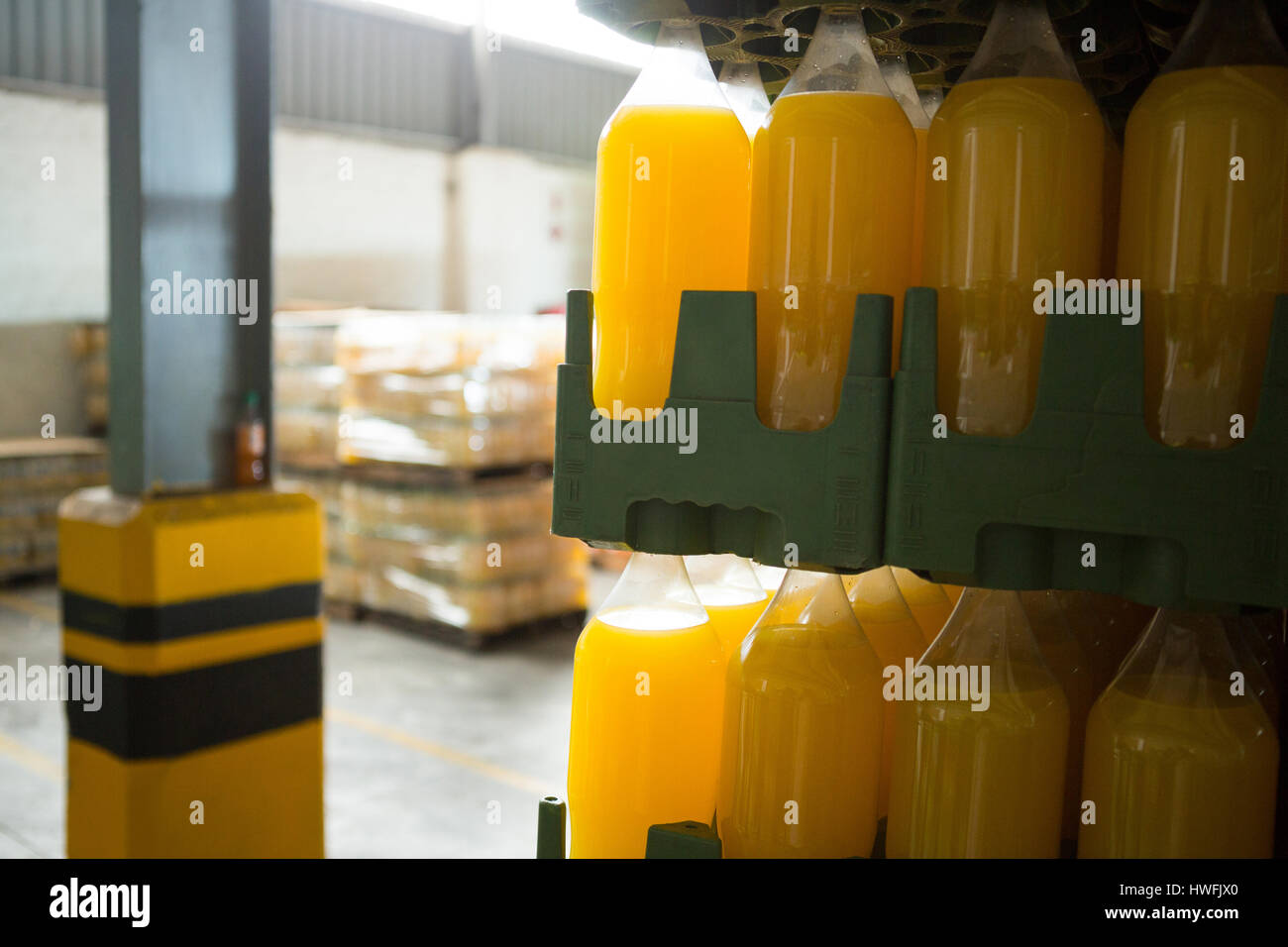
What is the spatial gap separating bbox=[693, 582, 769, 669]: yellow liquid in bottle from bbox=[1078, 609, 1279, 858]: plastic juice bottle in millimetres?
632

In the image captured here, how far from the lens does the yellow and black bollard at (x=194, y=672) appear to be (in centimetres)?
378

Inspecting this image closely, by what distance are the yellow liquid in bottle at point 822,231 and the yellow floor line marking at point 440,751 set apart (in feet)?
16.3

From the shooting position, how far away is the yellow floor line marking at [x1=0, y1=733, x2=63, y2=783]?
6.29 metres

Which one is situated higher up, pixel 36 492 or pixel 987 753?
pixel 987 753

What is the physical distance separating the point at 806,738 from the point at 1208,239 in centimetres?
84

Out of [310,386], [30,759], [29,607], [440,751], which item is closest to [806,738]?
[440,751]

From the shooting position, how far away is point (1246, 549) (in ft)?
4.15

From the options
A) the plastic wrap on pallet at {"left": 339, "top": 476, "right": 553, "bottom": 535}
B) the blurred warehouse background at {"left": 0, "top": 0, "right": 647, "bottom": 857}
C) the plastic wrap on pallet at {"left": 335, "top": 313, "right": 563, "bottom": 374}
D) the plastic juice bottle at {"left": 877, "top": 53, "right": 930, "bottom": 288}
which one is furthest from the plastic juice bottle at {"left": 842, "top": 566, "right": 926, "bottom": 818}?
the plastic wrap on pallet at {"left": 335, "top": 313, "right": 563, "bottom": 374}

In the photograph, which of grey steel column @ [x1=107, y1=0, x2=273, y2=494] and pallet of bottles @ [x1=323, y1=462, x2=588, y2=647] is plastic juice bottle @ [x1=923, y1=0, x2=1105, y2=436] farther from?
pallet of bottles @ [x1=323, y1=462, x2=588, y2=647]

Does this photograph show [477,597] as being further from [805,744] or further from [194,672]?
[805,744]

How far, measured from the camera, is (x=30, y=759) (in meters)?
6.48

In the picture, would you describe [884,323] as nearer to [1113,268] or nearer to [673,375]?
[673,375]
